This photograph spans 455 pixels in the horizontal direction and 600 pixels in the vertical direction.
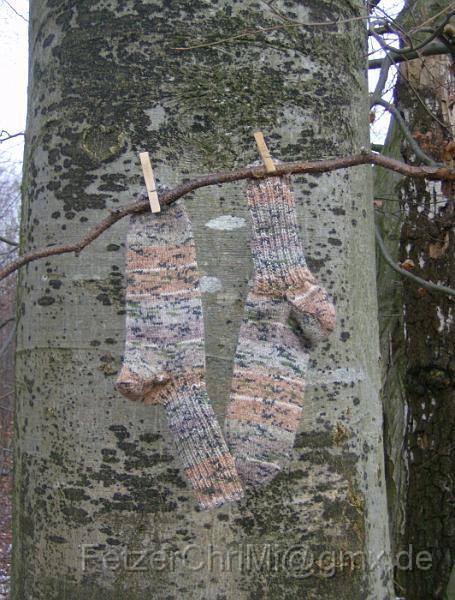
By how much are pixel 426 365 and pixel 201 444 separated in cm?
312

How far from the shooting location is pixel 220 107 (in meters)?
1.49

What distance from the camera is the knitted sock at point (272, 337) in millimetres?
1393

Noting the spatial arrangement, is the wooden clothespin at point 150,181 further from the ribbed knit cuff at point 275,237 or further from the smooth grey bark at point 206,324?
the ribbed knit cuff at point 275,237

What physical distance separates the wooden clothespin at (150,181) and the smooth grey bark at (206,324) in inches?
3.2

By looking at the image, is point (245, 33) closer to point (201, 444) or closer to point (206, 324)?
point (206, 324)

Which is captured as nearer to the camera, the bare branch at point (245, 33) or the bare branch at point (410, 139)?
the bare branch at point (245, 33)

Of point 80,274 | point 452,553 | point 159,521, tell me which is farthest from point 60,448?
point 452,553

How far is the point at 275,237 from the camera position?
4.78 ft

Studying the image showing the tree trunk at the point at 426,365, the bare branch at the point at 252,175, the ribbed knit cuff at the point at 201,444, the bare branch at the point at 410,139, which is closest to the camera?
the bare branch at the point at 252,175

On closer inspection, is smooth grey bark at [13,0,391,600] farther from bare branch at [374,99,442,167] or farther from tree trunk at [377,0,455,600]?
tree trunk at [377,0,455,600]

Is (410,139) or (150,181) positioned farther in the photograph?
(410,139)

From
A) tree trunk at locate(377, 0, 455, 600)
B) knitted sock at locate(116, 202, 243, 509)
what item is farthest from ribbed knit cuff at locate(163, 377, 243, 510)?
tree trunk at locate(377, 0, 455, 600)

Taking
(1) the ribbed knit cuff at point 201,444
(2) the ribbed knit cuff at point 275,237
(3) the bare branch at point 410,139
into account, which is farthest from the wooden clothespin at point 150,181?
(3) the bare branch at point 410,139

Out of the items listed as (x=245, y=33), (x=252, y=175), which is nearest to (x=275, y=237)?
(x=252, y=175)
